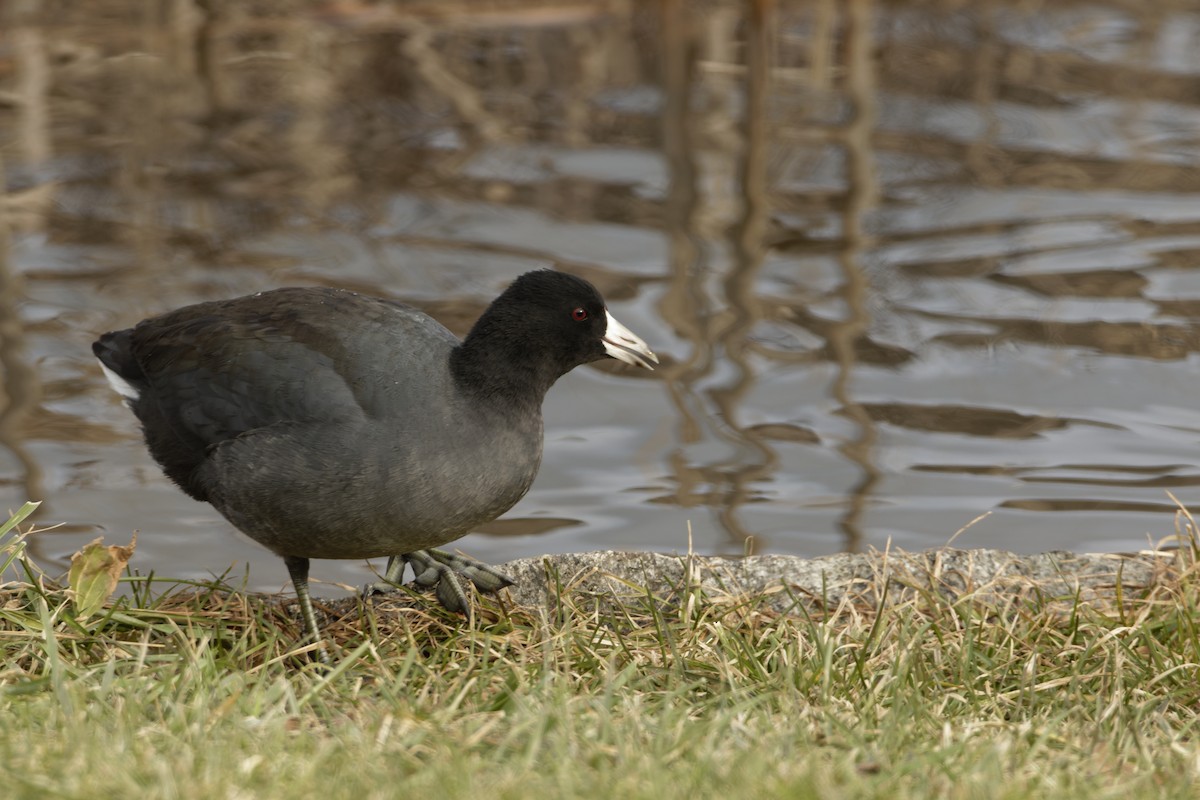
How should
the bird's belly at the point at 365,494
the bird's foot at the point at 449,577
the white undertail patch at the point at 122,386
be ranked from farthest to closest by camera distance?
the white undertail patch at the point at 122,386
the bird's foot at the point at 449,577
the bird's belly at the point at 365,494

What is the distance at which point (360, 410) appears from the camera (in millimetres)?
3770

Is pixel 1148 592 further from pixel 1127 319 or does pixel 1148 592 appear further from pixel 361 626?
pixel 1127 319

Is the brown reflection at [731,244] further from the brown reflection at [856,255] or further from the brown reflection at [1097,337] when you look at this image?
the brown reflection at [1097,337]

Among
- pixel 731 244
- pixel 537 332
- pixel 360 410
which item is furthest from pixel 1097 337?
pixel 360 410

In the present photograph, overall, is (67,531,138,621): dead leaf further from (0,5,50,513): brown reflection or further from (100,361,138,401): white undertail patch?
(0,5,50,513): brown reflection

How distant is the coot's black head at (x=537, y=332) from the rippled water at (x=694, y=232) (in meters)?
0.75

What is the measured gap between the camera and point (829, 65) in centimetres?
1012

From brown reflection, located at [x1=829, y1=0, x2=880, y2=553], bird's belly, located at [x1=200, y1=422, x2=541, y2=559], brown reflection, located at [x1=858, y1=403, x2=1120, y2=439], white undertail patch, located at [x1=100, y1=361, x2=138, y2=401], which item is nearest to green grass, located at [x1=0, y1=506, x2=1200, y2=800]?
bird's belly, located at [x1=200, y1=422, x2=541, y2=559]

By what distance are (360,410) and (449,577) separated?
565mm

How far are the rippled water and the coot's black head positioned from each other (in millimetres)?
751

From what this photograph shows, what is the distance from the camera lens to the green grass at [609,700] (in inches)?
106

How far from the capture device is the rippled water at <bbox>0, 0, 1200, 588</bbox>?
5734 mm

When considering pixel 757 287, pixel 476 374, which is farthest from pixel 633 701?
pixel 757 287

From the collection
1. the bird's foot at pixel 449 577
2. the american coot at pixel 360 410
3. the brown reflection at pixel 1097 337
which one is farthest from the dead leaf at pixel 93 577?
the brown reflection at pixel 1097 337
